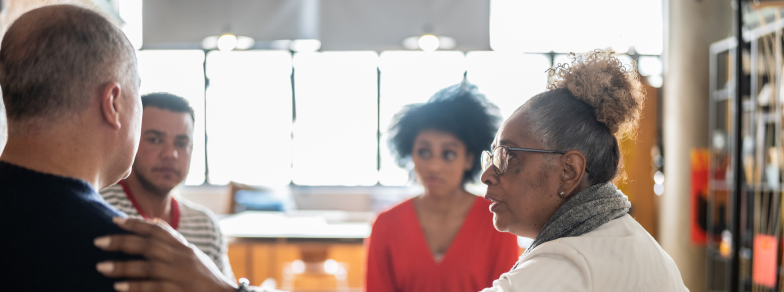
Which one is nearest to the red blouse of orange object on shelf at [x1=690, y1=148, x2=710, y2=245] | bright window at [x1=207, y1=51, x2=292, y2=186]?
orange object on shelf at [x1=690, y1=148, x2=710, y2=245]

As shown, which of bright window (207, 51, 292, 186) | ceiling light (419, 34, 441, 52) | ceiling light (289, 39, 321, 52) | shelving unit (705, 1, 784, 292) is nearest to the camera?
shelving unit (705, 1, 784, 292)

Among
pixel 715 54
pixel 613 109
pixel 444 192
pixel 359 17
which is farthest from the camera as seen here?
pixel 359 17

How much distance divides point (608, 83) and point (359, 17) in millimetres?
5840

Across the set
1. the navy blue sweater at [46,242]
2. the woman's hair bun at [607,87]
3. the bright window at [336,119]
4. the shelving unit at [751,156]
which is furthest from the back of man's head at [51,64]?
the bright window at [336,119]

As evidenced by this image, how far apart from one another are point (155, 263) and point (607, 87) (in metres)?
0.96

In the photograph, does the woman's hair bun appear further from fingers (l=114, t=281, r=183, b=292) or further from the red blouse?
fingers (l=114, t=281, r=183, b=292)

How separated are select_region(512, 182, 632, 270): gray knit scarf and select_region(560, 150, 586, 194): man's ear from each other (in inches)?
1.2

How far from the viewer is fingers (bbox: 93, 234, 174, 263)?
818 millimetres

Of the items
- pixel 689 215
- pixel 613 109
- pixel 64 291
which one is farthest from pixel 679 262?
pixel 64 291

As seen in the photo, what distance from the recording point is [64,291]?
2.62 feet

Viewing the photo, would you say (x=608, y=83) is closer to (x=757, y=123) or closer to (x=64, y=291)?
(x=64, y=291)

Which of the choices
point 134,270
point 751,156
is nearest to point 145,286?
point 134,270

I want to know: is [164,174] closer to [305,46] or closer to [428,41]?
[428,41]

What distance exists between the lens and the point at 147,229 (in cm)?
87
